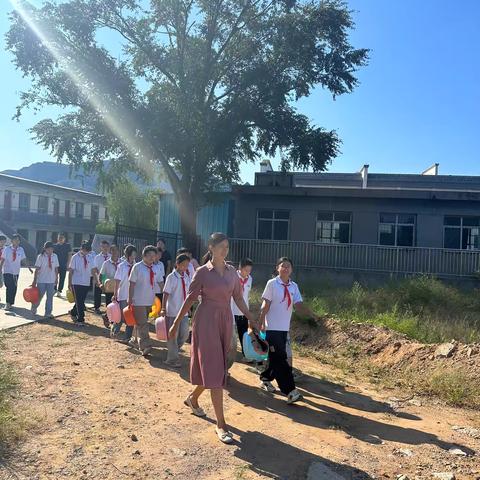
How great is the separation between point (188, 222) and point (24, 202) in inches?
1162

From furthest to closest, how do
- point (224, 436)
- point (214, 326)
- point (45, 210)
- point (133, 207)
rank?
1. point (45, 210)
2. point (133, 207)
3. point (214, 326)
4. point (224, 436)

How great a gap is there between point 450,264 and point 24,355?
1622 cm

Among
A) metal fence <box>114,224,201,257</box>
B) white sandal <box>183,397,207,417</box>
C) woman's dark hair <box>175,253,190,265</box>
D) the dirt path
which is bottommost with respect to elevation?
the dirt path

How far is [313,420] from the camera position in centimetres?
537

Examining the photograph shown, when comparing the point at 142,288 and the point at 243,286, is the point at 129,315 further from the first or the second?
the point at 243,286

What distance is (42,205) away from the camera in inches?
→ 1900

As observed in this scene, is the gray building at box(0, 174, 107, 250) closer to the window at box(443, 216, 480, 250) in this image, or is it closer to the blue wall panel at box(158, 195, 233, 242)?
the blue wall panel at box(158, 195, 233, 242)

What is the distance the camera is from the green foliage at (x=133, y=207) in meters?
43.8

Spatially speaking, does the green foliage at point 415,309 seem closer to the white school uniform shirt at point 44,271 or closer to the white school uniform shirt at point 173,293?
the white school uniform shirt at point 173,293

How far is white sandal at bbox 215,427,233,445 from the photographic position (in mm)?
4469

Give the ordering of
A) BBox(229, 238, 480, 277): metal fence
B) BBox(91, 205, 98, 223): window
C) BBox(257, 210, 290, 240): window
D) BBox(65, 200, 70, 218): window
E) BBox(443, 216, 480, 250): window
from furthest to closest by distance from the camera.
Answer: BBox(91, 205, 98, 223): window, BBox(65, 200, 70, 218): window, BBox(257, 210, 290, 240): window, BBox(443, 216, 480, 250): window, BBox(229, 238, 480, 277): metal fence

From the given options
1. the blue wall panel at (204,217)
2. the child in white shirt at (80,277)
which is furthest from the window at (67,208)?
the child in white shirt at (80,277)

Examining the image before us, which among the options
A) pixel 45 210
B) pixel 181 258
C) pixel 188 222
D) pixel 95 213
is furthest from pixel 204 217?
pixel 95 213

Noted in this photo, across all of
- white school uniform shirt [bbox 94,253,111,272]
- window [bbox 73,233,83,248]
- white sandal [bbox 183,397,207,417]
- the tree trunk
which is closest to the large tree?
the tree trunk
